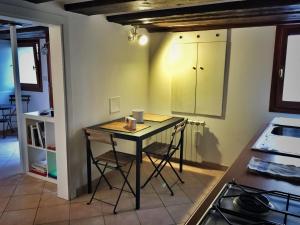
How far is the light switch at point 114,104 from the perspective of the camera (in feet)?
10.9

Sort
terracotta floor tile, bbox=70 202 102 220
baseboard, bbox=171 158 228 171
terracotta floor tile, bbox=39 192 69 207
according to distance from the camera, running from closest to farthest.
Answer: terracotta floor tile, bbox=70 202 102 220 < terracotta floor tile, bbox=39 192 69 207 < baseboard, bbox=171 158 228 171

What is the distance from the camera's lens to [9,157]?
406cm

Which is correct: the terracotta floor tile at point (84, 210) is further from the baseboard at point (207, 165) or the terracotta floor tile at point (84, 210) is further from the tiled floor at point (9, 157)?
the baseboard at point (207, 165)

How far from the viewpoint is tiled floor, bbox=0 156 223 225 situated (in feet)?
8.06

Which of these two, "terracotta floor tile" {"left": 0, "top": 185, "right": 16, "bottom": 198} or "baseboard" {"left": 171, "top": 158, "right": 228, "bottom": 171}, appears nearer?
"terracotta floor tile" {"left": 0, "top": 185, "right": 16, "bottom": 198}

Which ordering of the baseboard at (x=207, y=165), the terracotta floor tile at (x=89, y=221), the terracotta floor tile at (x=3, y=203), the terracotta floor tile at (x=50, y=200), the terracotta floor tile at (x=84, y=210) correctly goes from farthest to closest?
the baseboard at (x=207, y=165) → the terracotta floor tile at (x=50, y=200) → the terracotta floor tile at (x=3, y=203) → the terracotta floor tile at (x=84, y=210) → the terracotta floor tile at (x=89, y=221)

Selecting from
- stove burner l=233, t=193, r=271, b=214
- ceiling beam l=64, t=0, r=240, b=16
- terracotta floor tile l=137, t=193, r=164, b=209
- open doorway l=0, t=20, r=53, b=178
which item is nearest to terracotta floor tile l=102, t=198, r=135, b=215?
terracotta floor tile l=137, t=193, r=164, b=209

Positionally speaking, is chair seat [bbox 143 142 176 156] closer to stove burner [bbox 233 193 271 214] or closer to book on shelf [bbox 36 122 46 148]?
book on shelf [bbox 36 122 46 148]

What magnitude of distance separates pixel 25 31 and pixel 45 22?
233 centimetres

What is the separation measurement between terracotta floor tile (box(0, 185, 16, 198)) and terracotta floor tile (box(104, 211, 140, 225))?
4.18ft

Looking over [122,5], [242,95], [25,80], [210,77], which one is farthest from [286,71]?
[25,80]

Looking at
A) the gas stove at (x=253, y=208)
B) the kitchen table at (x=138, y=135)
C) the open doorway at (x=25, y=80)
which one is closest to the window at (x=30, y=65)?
the open doorway at (x=25, y=80)

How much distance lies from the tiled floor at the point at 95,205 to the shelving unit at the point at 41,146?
119 millimetres

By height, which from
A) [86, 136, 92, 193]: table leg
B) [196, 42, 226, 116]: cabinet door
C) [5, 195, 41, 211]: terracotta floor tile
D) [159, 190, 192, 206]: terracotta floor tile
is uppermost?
[196, 42, 226, 116]: cabinet door
